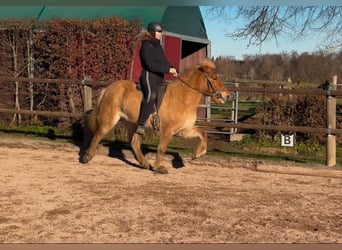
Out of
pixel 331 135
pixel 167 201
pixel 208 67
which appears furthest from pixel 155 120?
pixel 331 135

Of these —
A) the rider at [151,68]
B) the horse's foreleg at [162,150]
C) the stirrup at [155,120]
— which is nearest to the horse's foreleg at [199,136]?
the horse's foreleg at [162,150]

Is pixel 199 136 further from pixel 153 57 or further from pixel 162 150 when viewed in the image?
pixel 153 57

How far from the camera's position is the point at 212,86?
→ 731cm

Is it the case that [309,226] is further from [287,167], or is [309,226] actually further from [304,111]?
[304,111]

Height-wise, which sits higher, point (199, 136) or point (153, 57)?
point (153, 57)

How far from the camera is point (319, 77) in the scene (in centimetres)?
2952

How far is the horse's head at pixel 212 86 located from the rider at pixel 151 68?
22.5 inches

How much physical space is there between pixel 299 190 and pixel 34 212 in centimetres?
353

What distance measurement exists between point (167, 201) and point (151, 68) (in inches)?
87.4

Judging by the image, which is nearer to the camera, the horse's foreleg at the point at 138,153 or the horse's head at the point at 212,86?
the horse's head at the point at 212,86

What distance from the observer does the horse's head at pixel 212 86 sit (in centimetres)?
727

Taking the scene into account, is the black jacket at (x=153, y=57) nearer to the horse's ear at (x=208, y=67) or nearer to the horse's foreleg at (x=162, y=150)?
the horse's ear at (x=208, y=67)

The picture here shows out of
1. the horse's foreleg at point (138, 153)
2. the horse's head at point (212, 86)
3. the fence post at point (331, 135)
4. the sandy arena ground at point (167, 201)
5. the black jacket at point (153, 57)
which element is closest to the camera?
the sandy arena ground at point (167, 201)

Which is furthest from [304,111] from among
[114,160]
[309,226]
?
[309,226]
